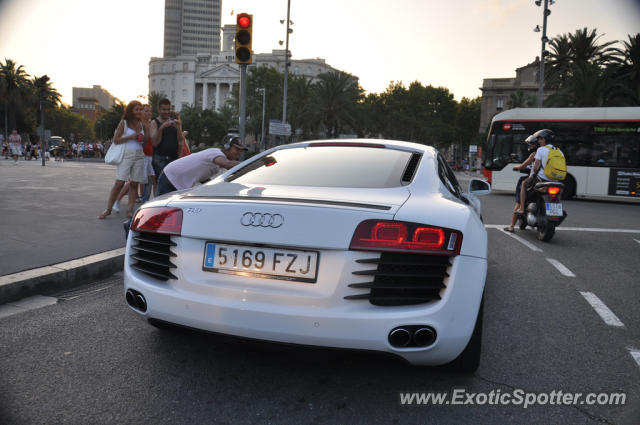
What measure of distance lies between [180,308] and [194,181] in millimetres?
3135

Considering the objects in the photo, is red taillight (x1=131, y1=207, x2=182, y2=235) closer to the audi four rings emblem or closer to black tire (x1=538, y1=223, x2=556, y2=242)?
the audi four rings emblem

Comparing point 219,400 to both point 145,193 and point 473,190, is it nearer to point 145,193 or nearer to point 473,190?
point 473,190

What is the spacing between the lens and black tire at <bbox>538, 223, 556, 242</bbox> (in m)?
8.30

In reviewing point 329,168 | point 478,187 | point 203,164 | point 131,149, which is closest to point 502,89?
point 131,149

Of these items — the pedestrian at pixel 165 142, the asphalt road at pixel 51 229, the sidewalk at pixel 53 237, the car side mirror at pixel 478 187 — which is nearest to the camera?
the sidewalk at pixel 53 237

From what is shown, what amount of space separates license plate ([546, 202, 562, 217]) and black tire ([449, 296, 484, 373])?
20.0 ft

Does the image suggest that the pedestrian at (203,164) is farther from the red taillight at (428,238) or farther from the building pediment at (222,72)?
the building pediment at (222,72)

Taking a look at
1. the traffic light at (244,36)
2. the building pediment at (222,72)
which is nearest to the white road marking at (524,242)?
the traffic light at (244,36)

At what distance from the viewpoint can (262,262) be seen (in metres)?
2.53

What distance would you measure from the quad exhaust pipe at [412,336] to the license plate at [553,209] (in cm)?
664

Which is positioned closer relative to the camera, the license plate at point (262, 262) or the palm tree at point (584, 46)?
the license plate at point (262, 262)

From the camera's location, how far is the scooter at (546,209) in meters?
8.33

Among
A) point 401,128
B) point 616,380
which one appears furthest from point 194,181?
point 401,128

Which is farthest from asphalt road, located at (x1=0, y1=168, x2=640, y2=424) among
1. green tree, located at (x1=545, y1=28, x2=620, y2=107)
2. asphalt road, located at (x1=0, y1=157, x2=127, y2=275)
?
green tree, located at (x1=545, y1=28, x2=620, y2=107)
